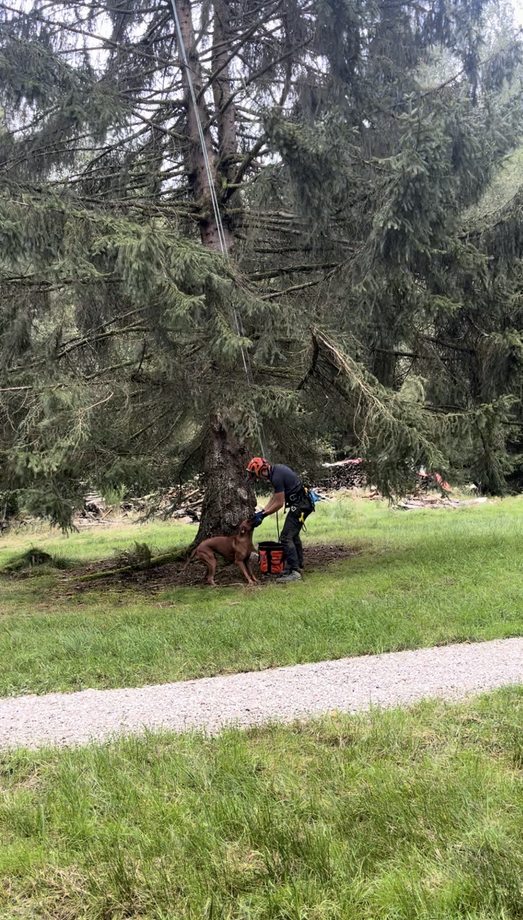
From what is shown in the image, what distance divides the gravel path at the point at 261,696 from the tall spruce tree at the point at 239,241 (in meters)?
3.43

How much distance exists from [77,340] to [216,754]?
303 inches

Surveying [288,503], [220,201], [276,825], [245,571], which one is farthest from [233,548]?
[276,825]

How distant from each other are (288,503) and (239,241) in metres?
4.43

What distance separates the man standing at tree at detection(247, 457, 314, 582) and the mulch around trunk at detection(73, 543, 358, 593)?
403mm

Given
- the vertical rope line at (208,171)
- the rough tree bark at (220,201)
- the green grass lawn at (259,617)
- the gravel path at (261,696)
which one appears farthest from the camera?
the rough tree bark at (220,201)

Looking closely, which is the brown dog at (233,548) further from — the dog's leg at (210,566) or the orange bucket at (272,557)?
the orange bucket at (272,557)

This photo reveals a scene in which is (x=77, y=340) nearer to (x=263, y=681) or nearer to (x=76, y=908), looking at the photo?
(x=263, y=681)

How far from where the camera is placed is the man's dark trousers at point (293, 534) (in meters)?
9.12

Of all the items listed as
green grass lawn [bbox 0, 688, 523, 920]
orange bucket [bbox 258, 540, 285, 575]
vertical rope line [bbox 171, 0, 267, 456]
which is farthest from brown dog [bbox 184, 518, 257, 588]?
green grass lawn [bbox 0, 688, 523, 920]

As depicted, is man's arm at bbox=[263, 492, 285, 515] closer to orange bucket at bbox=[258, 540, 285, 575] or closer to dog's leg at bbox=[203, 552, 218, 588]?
orange bucket at bbox=[258, 540, 285, 575]

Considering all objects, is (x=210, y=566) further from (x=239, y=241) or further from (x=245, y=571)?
(x=239, y=241)

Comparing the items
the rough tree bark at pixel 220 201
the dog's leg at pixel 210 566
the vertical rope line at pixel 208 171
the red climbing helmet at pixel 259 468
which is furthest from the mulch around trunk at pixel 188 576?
the vertical rope line at pixel 208 171

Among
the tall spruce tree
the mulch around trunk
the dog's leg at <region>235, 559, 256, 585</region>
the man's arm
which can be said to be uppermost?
the tall spruce tree

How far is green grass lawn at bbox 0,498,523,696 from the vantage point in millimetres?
5516
